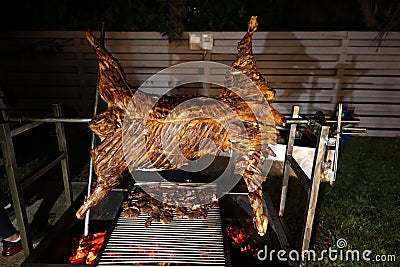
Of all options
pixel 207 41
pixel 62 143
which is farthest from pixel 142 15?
pixel 62 143

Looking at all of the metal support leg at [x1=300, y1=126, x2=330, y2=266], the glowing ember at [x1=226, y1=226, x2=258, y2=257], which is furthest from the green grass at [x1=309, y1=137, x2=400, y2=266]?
the metal support leg at [x1=300, y1=126, x2=330, y2=266]

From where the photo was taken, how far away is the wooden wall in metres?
5.86

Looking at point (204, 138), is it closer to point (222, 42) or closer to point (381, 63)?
point (222, 42)

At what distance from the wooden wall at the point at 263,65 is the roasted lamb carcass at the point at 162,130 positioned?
13.6ft

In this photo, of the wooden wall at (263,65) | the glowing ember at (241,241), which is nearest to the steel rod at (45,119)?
the glowing ember at (241,241)

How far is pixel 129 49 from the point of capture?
5.93 m

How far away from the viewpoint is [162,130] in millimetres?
1979

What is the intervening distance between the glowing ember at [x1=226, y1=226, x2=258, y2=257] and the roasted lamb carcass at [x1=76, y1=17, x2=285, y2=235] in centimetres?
55

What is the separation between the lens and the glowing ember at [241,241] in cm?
245

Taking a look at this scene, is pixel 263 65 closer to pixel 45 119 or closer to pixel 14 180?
pixel 45 119

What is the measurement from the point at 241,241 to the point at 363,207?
6.83 ft

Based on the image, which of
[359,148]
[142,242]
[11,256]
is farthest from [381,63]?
[11,256]

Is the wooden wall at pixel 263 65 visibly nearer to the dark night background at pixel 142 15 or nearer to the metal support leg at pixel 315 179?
the dark night background at pixel 142 15

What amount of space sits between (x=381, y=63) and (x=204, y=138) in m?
5.50
